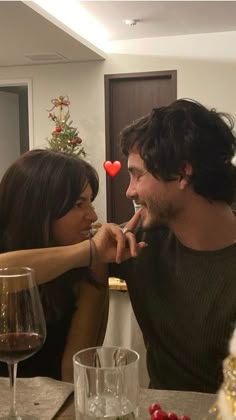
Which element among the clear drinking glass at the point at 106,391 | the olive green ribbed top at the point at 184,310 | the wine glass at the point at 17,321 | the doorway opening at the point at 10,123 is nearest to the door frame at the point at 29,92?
the doorway opening at the point at 10,123

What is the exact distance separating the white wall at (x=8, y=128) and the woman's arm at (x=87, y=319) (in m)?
4.60

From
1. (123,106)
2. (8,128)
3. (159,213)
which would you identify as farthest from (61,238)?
(8,128)

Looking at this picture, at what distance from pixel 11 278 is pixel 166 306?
23.6 inches

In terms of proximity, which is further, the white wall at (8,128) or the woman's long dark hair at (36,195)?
the white wall at (8,128)

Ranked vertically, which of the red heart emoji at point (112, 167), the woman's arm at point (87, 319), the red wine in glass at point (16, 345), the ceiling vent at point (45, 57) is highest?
the ceiling vent at point (45, 57)

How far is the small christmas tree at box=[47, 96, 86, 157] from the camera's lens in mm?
4402

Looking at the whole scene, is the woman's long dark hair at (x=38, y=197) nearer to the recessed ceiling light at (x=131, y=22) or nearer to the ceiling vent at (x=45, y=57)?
the recessed ceiling light at (x=131, y=22)

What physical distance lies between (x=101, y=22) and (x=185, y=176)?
3126 millimetres

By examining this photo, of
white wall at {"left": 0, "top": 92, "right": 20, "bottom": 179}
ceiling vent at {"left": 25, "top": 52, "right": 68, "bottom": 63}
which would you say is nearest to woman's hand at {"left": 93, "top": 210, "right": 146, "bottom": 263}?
ceiling vent at {"left": 25, "top": 52, "right": 68, "bottom": 63}

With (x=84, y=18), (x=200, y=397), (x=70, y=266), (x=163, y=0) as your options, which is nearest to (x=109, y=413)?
(x=200, y=397)

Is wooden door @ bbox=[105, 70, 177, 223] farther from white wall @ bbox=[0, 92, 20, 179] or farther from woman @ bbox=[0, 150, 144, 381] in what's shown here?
woman @ bbox=[0, 150, 144, 381]

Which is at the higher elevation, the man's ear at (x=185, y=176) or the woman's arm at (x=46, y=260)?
the man's ear at (x=185, y=176)

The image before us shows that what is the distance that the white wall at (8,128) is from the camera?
19.1ft

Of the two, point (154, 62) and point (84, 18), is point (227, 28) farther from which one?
point (84, 18)
